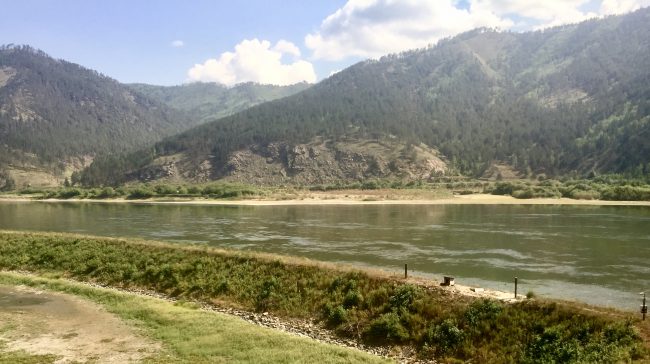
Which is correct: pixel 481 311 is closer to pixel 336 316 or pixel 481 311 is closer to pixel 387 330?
pixel 387 330

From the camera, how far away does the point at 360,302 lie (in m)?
32.2

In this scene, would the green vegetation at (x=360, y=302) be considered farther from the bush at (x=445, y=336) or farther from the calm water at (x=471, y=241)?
the calm water at (x=471, y=241)

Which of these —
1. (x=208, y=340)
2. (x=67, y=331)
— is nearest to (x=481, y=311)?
(x=208, y=340)

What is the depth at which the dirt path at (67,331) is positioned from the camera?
26.8m

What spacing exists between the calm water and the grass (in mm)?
21188

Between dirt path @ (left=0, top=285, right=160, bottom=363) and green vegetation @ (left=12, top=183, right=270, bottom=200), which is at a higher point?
green vegetation @ (left=12, top=183, right=270, bottom=200)

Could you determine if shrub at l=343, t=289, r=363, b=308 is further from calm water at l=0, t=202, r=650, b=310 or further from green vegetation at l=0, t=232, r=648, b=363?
calm water at l=0, t=202, r=650, b=310

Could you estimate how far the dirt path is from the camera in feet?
87.8

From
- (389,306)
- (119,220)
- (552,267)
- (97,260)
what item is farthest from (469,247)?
(119,220)

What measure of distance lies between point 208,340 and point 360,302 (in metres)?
9.78

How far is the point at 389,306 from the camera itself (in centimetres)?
3089

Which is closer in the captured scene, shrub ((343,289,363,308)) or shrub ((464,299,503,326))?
shrub ((464,299,503,326))

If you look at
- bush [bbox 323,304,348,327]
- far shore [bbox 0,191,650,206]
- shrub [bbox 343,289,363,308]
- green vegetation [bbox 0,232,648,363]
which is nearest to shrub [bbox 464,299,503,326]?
green vegetation [bbox 0,232,648,363]

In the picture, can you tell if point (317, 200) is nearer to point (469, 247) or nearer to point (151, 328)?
point (469, 247)
